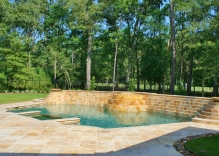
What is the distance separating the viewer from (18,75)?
2398 cm

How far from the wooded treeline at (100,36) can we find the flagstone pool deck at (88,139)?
13556 mm

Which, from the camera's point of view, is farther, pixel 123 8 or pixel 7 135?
pixel 123 8

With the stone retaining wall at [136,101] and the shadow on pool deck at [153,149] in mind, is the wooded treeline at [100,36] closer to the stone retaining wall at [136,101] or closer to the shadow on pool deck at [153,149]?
the stone retaining wall at [136,101]

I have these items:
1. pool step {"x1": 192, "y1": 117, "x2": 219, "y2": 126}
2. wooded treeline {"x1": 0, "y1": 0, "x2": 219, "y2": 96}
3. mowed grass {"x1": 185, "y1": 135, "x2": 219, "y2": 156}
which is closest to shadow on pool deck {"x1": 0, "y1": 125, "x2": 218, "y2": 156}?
mowed grass {"x1": 185, "y1": 135, "x2": 219, "y2": 156}

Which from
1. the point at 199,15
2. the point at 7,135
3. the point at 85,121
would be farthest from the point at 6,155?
the point at 199,15

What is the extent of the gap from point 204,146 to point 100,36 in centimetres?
2326

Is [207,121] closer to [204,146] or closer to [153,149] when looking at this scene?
[204,146]

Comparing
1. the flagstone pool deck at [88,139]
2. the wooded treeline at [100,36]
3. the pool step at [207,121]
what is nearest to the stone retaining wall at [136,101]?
the pool step at [207,121]

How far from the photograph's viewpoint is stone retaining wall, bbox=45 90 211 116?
40.4ft

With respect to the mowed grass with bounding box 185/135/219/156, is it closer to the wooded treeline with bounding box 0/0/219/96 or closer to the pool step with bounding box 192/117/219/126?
the pool step with bounding box 192/117/219/126

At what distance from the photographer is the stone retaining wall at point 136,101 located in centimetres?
1232

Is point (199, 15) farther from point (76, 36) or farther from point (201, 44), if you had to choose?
point (76, 36)

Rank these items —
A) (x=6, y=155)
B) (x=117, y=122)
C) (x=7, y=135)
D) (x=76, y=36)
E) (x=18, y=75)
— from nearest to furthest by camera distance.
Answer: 1. (x=6, y=155)
2. (x=7, y=135)
3. (x=117, y=122)
4. (x=18, y=75)
5. (x=76, y=36)

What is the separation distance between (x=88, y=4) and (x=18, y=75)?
10699 mm
